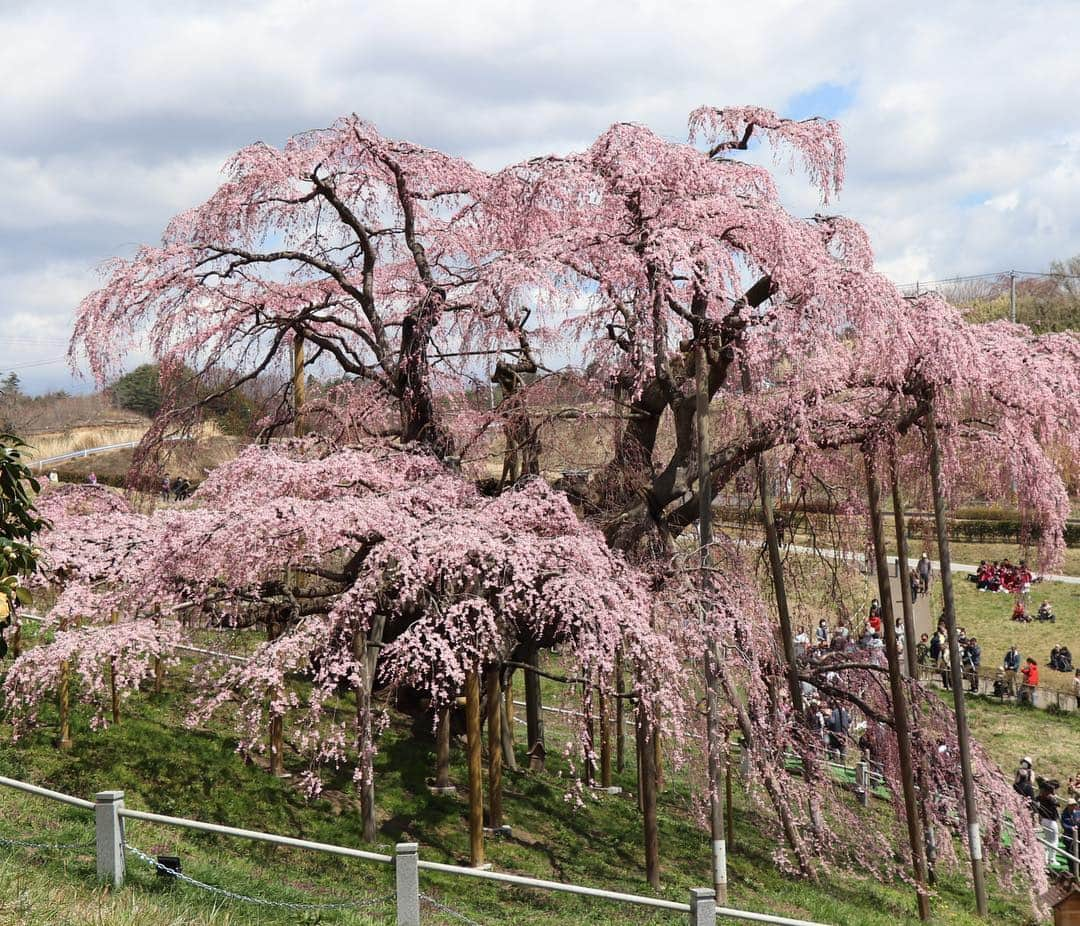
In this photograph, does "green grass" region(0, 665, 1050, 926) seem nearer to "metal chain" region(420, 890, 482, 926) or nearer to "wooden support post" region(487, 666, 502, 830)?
"metal chain" region(420, 890, 482, 926)

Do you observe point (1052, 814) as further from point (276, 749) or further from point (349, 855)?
point (349, 855)

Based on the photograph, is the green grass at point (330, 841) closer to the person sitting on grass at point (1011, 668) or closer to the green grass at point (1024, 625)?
the person sitting on grass at point (1011, 668)

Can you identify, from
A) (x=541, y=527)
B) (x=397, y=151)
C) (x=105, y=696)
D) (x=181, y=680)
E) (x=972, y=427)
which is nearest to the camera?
(x=541, y=527)

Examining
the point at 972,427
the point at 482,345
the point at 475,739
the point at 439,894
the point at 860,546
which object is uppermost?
the point at 482,345

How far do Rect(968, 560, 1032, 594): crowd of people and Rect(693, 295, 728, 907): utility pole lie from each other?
20.1 metres

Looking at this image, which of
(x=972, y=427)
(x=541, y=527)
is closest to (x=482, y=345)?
(x=541, y=527)

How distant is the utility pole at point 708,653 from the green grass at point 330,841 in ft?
2.40

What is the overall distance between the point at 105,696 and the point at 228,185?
291 inches

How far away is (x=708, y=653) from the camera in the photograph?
13.5 meters

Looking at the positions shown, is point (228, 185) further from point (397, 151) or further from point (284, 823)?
point (284, 823)

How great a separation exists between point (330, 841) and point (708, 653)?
16.6 feet

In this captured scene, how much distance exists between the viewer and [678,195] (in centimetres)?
1470

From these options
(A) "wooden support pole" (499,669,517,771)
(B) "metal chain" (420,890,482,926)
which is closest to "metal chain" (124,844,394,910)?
(B) "metal chain" (420,890,482,926)

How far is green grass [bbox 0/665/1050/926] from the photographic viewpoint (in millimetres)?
8883
